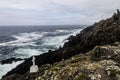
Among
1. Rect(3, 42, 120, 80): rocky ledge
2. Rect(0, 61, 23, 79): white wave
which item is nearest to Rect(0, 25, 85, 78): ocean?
Rect(0, 61, 23, 79): white wave

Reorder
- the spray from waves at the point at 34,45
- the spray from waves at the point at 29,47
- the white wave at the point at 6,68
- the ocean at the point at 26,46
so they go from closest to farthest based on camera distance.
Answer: the white wave at the point at 6,68, the spray from waves at the point at 29,47, the ocean at the point at 26,46, the spray from waves at the point at 34,45

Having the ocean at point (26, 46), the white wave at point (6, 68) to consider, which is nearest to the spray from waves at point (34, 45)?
the ocean at point (26, 46)

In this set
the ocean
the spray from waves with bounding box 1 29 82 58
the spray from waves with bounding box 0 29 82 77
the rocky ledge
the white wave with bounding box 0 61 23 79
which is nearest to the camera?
the rocky ledge

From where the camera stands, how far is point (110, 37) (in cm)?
2686

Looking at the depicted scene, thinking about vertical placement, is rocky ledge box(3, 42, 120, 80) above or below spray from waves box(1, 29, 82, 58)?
above

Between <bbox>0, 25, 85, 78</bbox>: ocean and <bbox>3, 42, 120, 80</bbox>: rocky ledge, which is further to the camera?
<bbox>0, 25, 85, 78</bbox>: ocean

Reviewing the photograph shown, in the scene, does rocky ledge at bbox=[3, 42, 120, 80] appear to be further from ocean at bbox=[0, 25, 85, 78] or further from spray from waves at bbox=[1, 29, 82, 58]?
spray from waves at bbox=[1, 29, 82, 58]

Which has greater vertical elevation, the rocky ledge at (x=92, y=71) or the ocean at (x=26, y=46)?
the rocky ledge at (x=92, y=71)

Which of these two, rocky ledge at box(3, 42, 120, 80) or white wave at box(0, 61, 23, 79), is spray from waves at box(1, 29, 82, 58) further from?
rocky ledge at box(3, 42, 120, 80)

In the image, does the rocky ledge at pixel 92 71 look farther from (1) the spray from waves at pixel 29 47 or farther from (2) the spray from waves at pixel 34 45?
(2) the spray from waves at pixel 34 45

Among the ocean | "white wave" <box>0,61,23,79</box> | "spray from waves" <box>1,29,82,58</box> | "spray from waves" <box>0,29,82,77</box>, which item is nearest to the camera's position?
"white wave" <box>0,61,23,79</box>

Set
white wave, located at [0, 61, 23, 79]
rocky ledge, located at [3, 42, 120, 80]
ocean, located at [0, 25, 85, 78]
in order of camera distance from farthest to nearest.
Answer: ocean, located at [0, 25, 85, 78]
white wave, located at [0, 61, 23, 79]
rocky ledge, located at [3, 42, 120, 80]

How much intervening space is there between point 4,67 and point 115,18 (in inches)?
781

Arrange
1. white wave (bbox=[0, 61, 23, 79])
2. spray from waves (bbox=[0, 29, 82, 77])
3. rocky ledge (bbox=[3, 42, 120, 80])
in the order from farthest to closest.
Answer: spray from waves (bbox=[0, 29, 82, 77]) → white wave (bbox=[0, 61, 23, 79]) → rocky ledge (bbox=[3, 42, 120, 80])
